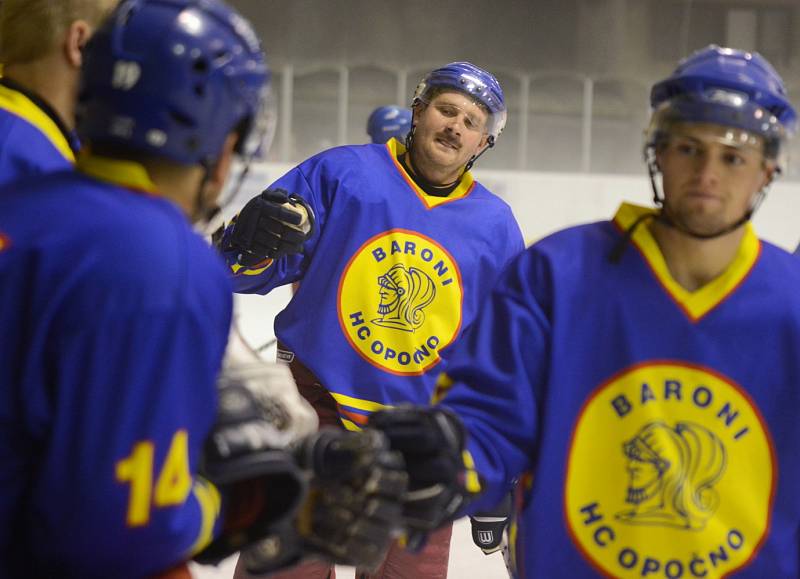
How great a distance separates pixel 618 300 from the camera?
152cm

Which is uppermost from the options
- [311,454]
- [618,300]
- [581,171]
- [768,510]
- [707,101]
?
[707,101]

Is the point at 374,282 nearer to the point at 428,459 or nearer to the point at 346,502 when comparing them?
the point at 428,459

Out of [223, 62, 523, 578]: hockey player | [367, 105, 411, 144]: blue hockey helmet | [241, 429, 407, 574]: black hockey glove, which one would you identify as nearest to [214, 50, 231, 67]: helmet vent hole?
[241, 429, 407, 574]: black hockey glove

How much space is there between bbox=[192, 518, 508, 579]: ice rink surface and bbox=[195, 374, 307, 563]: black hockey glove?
7.17 feet

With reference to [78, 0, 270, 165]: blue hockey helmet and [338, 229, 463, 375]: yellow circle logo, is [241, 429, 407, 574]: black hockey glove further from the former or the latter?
[338, 229, 463, 375]: yellow circle logo

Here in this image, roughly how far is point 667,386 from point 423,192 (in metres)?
1.39

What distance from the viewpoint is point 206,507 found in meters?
1.10

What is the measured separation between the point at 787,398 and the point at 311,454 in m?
0.61

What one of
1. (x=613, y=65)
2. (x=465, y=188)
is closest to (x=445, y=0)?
(x=613, y=65)

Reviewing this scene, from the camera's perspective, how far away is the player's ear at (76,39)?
1.62 metres

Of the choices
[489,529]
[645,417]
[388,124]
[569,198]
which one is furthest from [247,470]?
[569,198]

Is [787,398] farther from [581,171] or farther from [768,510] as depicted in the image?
[581,171]

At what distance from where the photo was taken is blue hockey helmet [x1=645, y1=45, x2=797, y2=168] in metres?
1.49

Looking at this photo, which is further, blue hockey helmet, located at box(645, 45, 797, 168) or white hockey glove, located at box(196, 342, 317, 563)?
blue hockey helmet, located at box(645, 45, 797, 168)
